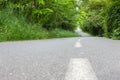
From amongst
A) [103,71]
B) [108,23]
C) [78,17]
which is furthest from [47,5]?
[103,71]

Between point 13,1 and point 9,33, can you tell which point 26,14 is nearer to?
point 13,1

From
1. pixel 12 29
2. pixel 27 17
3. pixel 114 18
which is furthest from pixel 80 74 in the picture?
pixel 27 17

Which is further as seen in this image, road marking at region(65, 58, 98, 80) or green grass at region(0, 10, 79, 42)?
green grass at region(0, 10, 79, 42)

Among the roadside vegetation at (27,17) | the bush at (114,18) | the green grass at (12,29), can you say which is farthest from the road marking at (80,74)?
the bush at (114,18)

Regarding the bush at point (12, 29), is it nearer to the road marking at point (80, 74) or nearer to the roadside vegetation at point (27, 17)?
the roadside vegetation at point (27, 17)

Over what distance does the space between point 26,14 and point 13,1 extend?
1.22 m

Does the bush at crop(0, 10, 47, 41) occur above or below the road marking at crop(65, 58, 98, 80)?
below

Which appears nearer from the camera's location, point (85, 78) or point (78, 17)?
point (85, 78)

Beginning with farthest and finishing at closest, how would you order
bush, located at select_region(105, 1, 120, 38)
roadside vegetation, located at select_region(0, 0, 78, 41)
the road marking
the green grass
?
bush, located at select_region(105, 1, 120, 38), roadside vegetation, located at select_region(0, 0, 78, 41), the green grass, the road marking

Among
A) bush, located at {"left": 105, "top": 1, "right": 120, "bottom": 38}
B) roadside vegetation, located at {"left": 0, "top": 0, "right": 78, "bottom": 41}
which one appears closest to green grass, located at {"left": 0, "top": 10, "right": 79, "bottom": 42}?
roadside vegetation, located at {"left": 0, "top": 0, "right": 78, "bottom": 41}

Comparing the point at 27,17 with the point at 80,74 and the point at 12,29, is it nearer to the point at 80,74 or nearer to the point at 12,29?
the point at 12,29

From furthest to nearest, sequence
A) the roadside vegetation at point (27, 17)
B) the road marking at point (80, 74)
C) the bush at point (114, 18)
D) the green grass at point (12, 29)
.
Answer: the bush at point (114, 18), the roadside vegetation at point (27, 17), the green grass at point (12, 29), the road marking at point (80, 74)

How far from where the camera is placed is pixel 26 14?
16484 millimetres

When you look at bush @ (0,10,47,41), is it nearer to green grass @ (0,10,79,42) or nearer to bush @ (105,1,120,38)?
green grass @ (0,10,79,42)
